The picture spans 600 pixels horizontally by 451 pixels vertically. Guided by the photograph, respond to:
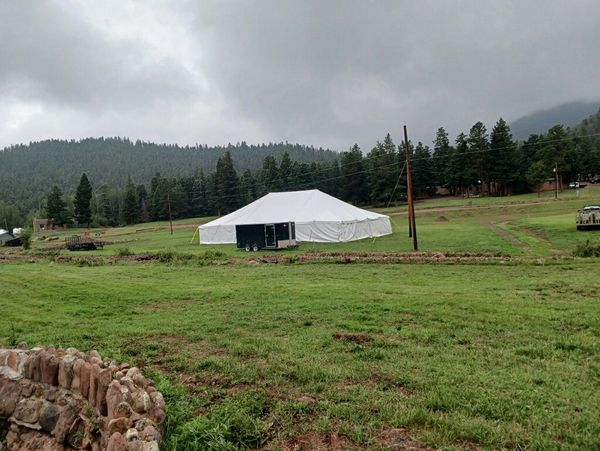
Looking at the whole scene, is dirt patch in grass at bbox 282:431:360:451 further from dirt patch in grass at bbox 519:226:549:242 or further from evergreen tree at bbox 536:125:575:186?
evergreen tree at bbox 536:125:575:186

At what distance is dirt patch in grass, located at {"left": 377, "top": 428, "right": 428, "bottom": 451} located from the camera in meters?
2.88

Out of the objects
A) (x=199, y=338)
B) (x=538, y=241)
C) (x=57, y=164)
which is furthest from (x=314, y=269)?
(x=57, y=164)

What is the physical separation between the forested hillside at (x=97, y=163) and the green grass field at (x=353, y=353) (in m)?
127

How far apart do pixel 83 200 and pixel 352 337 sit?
245 ft

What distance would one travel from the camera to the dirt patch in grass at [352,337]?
17.8 ft

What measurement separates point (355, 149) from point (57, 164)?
143602mm

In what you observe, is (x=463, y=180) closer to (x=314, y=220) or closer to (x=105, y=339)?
(x=314, y=220)

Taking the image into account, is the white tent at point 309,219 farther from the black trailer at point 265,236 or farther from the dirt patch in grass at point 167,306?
the dirt patch in grass at point 167,306

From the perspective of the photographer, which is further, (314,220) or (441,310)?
(314,220)

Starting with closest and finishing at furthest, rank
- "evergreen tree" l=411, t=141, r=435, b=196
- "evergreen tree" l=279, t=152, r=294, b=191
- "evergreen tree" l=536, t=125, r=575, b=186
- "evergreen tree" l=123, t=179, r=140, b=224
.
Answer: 1. "evergreen tree" l=536, t=125, r=575, b=186
2. "evergreen tree" l=411, t=141, r=435, b=196
3. "evergreen tree" l=279, t=152, r=294, b=191
4. "evergreen tree" l=123, t=179, r=140, b=224

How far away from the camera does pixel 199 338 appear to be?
5.98 m

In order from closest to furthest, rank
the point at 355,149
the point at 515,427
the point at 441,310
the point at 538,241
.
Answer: the point at 515,427 < the point at 441,310 < the point at 538,241 < the point at 355,149

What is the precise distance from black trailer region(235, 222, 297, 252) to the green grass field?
1420 centimetres

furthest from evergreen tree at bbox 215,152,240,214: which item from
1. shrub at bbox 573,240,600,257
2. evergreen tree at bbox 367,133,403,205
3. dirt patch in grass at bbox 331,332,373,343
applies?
dirt patch in grass at bbox 331,332,373,343
